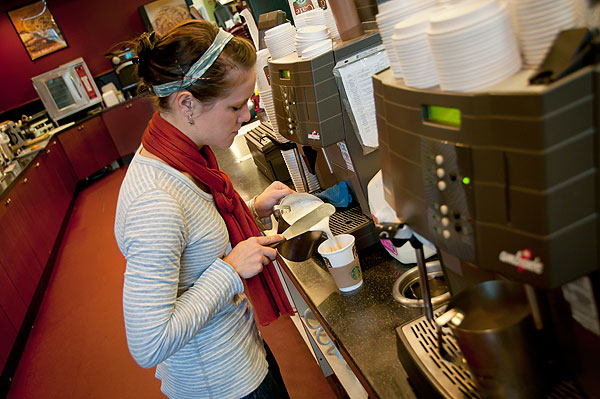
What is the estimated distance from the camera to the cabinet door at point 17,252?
3.77 metres

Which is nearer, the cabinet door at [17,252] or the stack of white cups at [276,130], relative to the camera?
the stack of white cups at [276,130]

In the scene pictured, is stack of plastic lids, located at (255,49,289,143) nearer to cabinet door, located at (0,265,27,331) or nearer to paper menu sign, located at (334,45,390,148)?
paper menu sign, located at (334,45,390,148)

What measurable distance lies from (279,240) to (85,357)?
2.56 meters

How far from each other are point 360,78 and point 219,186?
475mm

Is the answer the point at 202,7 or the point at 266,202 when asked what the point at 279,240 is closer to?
the point at 266,202

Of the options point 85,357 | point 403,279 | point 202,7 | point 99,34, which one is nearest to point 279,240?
point 403,279

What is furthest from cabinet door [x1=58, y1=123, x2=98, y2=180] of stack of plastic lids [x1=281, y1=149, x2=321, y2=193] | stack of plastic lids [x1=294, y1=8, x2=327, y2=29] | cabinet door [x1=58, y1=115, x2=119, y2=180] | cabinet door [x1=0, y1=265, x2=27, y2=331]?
stack of plastic lids [x1=294, y1=8, x2=327, y2=29]

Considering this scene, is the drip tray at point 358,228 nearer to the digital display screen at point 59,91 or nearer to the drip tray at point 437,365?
the drip tray at point 437,365

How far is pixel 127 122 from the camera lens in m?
7.50

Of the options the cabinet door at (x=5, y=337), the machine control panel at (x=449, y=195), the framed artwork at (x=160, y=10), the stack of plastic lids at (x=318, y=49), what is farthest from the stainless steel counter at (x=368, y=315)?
the framed artwork at (x=160, y=10)

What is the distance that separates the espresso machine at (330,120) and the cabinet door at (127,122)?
6495mm

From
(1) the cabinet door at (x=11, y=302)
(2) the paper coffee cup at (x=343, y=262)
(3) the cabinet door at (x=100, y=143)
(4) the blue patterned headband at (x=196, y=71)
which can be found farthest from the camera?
(3) the cabinet door at (x=100, y=143)

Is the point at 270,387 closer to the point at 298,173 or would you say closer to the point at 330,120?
the point at 330,120

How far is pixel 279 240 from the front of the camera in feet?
4.03
